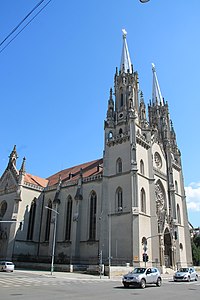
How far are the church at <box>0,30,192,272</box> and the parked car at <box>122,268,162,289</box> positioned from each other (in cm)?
1295

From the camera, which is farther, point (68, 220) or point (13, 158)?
point (13, 158)

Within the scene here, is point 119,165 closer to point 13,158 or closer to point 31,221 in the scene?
point 31,221

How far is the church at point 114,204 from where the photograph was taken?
39000 mm

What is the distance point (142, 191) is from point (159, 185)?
7.69m

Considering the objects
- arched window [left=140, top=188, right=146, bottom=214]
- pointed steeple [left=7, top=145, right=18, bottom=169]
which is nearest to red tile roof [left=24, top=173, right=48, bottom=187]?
pointed steeple [left=7, top=145, right=18, bottom=169]

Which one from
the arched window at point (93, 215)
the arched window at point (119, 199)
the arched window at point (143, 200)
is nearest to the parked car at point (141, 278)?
the arched window at point (119, 199)

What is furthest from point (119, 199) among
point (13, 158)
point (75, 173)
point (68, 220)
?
point (13, 158)

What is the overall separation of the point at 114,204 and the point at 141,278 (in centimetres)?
2117

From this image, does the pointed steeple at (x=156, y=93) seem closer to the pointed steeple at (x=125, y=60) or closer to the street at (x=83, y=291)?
the pointed steeple at (x=125, y=60)

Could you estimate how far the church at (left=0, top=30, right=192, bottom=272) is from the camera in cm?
3900

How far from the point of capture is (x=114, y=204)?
1615 inches

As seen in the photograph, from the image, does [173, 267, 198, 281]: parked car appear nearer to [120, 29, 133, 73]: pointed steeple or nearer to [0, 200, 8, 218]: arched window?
[0, 200, 8, 218]: arched window

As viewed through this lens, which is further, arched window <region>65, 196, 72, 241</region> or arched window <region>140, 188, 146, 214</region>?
arched window <region>65, 196, 72, 241</region>

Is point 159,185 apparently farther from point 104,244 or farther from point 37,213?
point 37,213
